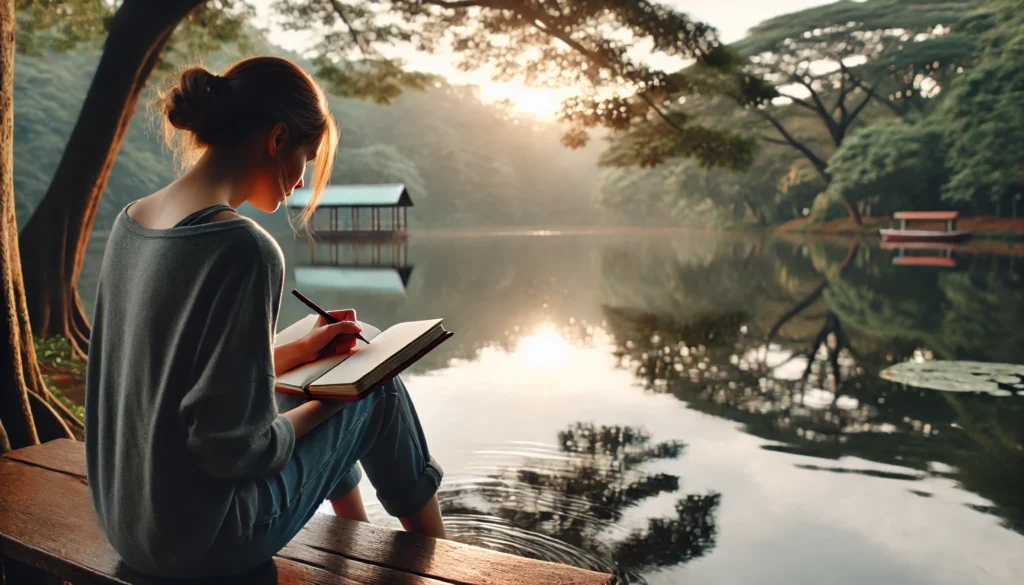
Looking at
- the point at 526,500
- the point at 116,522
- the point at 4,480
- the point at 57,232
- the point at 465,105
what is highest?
the point at 465,105

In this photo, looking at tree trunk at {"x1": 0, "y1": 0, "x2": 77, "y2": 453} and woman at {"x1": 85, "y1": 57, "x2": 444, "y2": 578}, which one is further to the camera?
tree trunk at {"x1": 0, "y1": 0, "x2": 77, "y2": 453}

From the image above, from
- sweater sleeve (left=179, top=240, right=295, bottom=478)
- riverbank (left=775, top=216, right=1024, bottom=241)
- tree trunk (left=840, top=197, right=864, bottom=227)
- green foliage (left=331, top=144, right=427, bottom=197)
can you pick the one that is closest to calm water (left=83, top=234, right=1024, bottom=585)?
sweater sleeve (left=179, top=240, right=295, bottom=478)

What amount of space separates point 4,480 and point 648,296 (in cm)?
752

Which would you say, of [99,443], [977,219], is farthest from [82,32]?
[977,219]

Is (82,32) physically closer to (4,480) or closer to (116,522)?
(4,480)

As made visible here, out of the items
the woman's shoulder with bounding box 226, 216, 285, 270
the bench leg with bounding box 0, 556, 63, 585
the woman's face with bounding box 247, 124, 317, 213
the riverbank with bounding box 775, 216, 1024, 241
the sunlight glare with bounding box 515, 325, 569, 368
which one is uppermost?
the riverbank with bounding box 775, 216, 1024, 241

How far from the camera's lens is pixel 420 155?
110 feet

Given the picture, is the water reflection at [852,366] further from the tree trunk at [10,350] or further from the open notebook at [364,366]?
the tree trunk at [10,350]

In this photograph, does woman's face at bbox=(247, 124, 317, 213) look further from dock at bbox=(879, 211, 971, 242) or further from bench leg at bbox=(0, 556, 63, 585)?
dock at bbox=(879, 211, 971, 242)

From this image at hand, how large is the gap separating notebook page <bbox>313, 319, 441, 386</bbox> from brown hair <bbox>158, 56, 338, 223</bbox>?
1.03 feet

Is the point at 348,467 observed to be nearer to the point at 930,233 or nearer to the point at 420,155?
the point at 930,233

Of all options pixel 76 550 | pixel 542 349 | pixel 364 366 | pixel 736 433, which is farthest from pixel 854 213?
pixel 76 550

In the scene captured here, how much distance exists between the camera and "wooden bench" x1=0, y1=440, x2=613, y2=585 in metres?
1.11

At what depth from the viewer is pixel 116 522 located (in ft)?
3.50
